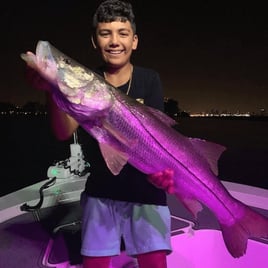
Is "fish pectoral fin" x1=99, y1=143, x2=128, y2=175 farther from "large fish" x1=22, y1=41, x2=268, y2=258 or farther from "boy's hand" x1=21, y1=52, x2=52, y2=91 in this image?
"boy's hand" x1=21, y1=52, x2=52, y2=91

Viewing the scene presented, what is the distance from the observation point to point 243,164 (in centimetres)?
3316

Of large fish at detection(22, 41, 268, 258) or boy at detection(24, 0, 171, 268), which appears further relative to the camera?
boy at detection(24, 0, 171, 268)

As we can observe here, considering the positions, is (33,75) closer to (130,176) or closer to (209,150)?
(130,176)

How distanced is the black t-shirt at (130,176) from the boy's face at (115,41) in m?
0.16

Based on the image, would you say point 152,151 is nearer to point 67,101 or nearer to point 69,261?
point 67,101

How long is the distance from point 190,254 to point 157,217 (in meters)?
1.41

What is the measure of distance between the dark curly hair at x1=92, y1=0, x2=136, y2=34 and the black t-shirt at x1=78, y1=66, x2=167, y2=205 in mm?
362

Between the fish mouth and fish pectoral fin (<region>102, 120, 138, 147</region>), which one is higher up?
the fish mouth

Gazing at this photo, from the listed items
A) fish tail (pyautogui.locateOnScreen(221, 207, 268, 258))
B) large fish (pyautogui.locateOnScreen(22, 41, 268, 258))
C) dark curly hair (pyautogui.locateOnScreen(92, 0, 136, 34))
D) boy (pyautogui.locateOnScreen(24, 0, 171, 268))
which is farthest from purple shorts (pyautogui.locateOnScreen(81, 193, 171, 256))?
dark curly hair (pyautogui.locateOnScreen(92, 0, 136, 34))

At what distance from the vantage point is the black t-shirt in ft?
8.80

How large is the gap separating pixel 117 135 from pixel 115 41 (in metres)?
0.72

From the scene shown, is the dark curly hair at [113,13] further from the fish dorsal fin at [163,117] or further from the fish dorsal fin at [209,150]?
the fish dorsal fin at [209,150]

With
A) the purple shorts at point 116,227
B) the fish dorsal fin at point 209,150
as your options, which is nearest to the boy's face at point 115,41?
the fish dorsal fin at point 209,150

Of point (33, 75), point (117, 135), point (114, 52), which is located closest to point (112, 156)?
point (117, 135)
